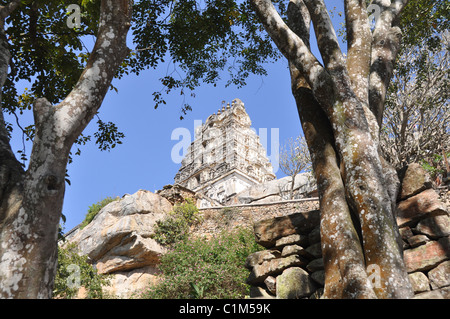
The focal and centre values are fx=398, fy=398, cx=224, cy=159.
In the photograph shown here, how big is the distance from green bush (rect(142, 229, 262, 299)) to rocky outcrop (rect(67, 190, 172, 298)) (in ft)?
3.22

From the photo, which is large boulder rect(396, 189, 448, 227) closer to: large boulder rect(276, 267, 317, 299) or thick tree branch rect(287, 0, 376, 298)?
thick tree branch rect(287, 0, 376, 298)

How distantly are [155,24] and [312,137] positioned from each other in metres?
5.60

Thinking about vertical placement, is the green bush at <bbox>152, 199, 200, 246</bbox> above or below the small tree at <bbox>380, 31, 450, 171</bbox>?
below

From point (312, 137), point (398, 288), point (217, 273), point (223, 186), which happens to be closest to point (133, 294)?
point (217, 273)

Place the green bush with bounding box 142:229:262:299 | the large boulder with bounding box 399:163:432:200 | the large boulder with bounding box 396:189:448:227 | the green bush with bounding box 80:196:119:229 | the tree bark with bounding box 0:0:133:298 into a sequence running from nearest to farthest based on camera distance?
the tree bark with bounding box 0:0:133:298, the large boulder with bounding box 396:189:448:227, the large boulder with bounding box 399:163:432:200, the green bush with bounding box 142:229:262:299, the green bush with bounding box 80:196:119:229

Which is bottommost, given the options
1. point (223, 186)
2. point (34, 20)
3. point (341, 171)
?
point (341, 171)

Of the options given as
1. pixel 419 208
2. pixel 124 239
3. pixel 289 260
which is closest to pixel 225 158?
pixel 124 239

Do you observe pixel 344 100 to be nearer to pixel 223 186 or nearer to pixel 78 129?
pixel 78 129

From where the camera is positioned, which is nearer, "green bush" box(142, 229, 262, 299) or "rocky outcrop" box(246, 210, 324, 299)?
"rocky outcrop" box(246, 210, 324, 299)

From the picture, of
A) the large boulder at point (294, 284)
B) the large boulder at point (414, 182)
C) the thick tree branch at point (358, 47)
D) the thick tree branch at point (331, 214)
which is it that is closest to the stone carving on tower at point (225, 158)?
the thick tree branch at point (358, 47)

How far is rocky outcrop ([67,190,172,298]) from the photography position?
15.1 m

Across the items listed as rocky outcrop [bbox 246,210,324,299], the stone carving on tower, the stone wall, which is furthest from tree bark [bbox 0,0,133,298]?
the stone carving on tower

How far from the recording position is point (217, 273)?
1284cm

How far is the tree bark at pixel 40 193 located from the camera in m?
3.29
